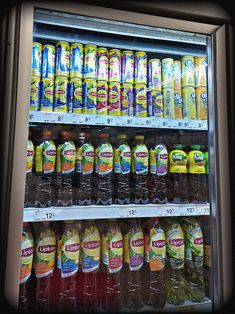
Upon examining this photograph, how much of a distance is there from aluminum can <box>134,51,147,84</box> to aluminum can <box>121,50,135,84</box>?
0.02 meters

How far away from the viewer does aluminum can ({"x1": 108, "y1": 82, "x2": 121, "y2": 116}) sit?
112cm

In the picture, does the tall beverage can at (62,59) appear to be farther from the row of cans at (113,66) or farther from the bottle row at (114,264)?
the bottle row at (114,264)

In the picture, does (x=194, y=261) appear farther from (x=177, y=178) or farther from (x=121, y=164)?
(x=121, y=164)

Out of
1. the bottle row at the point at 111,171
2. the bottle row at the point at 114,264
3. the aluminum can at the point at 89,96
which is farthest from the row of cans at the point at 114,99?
the bottle row at the point at 114,264

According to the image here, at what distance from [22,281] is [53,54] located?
92 centimetres

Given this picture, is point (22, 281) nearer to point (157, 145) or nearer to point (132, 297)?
point (132, 297)

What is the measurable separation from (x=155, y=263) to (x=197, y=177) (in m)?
0.44

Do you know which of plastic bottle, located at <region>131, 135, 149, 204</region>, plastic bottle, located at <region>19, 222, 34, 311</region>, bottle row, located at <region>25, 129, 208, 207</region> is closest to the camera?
plastic bottle, located at <region>19, 222, 34, 311</region>

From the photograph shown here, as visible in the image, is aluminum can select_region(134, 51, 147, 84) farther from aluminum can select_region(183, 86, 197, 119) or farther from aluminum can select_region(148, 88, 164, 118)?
aluminum can select_region(183, 86, 197, 119)

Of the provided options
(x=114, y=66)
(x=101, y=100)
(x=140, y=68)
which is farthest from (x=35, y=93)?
(x=140, y=68)

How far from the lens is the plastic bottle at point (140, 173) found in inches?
44.9

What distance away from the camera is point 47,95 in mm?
1044

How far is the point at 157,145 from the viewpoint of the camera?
119 centimetres

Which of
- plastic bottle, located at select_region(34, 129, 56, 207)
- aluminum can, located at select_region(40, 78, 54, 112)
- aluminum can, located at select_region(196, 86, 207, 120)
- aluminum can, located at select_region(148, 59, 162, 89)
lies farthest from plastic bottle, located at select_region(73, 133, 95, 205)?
aluminum can, located at select_region(196, 86, 207, 120)
